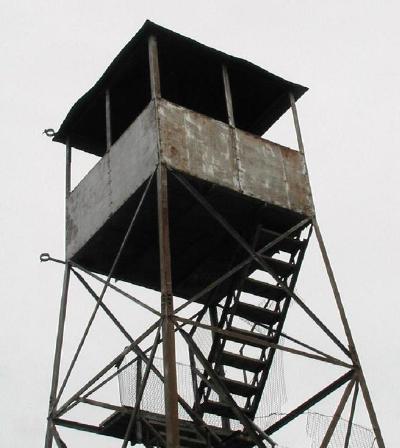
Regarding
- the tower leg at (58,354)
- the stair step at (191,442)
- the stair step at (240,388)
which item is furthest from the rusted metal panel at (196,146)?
the stair step at (191,442)

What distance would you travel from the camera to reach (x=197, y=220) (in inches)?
616

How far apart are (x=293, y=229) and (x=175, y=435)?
15.7 feet

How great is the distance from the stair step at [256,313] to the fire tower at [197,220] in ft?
0.06

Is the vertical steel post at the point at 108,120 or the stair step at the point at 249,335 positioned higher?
the vertical steel post at the point at 108,120

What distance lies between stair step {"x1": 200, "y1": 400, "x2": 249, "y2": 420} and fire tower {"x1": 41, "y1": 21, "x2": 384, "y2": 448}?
0.02 meters

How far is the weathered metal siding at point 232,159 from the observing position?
48.3ft

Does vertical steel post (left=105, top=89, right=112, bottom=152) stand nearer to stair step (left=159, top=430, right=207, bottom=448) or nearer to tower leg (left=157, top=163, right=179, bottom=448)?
tower leg (left=157, top=163, right=179, bottom=448)

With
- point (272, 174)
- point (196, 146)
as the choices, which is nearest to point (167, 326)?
point (196, 146)

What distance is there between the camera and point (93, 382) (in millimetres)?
14641

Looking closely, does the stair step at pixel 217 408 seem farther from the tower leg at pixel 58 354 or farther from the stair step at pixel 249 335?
the tower leg at pixel 58 354

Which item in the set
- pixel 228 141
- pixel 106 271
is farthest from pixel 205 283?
pixel 228 141

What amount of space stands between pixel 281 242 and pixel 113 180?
2.85 m

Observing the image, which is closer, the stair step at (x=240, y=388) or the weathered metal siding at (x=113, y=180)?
the weathered metal siding at (x=113, y=180)

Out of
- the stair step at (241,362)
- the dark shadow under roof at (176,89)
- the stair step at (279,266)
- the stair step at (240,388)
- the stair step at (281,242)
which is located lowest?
the stair step at (240,388)
